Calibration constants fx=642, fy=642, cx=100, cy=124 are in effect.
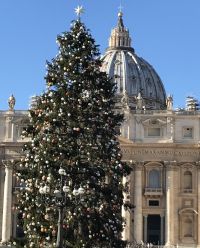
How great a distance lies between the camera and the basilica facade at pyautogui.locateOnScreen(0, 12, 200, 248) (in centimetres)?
5844


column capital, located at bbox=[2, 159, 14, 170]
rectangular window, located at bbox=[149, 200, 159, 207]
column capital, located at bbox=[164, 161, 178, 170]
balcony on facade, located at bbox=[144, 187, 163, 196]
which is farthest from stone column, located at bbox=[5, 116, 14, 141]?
column capital, located at bbox=[164, 161, 178, 170]

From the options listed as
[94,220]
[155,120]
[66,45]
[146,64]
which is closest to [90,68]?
[66,45]

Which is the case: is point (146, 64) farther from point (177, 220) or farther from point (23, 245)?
point (23, 245)

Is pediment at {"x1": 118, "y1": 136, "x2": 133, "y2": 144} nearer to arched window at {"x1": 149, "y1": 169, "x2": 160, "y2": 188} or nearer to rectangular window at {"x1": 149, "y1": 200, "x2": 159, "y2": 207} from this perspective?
arched window at {"x1": 149, "y1": 169, "x2": 160, "y2": 188}

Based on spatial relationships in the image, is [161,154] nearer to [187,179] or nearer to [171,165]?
[171,165]

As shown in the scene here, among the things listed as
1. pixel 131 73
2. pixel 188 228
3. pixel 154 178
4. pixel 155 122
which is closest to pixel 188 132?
pixel 155 122

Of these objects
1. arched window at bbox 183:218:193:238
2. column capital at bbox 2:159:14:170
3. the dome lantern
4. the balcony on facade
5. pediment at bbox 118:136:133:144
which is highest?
the dome lantern

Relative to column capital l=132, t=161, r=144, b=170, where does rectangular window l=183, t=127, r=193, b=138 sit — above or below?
above

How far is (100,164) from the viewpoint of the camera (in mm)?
27719

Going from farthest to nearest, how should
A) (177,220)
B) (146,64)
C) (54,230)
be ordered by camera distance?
(146,64), (177,220), (54,230)

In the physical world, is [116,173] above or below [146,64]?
below

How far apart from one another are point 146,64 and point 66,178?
6712 cm

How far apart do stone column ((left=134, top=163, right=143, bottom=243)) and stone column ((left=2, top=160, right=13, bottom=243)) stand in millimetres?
11486

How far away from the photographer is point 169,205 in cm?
5834
